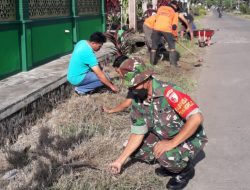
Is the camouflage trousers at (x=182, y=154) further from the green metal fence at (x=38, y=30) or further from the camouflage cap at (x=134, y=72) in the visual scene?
→ the green metal fence at (x=38, y=30)

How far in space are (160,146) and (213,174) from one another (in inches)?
38.1

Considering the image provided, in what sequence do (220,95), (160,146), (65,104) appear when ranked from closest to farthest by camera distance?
1. (160,146)
2. (65,104)
3. (220,95)

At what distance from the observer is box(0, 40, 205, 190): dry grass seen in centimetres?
436

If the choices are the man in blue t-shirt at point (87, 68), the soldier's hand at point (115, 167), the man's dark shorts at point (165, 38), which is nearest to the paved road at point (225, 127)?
the soldier's hand at point (115, 167)

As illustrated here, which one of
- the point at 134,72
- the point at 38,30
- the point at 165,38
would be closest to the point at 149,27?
the point at 165,38

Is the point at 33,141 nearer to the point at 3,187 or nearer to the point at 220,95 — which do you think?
the point at 3,187

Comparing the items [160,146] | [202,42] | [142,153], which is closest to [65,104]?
[142,153]

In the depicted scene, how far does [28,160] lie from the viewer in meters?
5.01

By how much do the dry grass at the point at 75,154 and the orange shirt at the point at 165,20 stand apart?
417 cm

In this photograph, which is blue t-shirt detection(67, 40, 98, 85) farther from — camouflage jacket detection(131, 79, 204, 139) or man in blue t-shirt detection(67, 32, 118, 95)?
camouflage jacket detection(131, 79, 204, 139)

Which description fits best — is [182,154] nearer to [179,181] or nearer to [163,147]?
[163,147]

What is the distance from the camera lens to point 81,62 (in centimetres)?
734

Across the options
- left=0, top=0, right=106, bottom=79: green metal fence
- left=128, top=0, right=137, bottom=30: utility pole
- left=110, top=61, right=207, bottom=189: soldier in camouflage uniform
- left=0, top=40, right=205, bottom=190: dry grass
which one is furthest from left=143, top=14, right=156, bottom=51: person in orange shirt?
left=110, top=61, right=207, bottom=189: soldier in camouflage uniform

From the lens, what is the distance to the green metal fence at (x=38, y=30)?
823 centimetres
